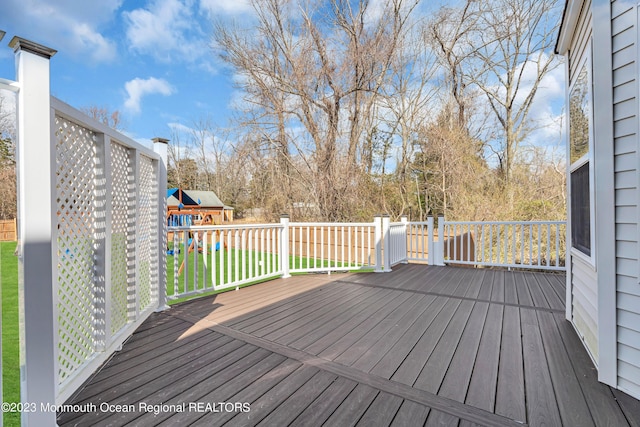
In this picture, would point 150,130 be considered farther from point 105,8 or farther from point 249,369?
point 249,369

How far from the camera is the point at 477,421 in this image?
1429 mm

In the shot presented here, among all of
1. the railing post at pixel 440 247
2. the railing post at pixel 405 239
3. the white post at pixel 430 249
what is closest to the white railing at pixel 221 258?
the railing post at pixel 405 239

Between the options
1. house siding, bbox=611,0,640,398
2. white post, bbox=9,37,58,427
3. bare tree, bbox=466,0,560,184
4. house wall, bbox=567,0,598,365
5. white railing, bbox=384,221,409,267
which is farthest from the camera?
bare tree, bbox=466,0,560,184

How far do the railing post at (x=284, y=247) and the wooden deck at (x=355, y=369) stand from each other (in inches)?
54.9

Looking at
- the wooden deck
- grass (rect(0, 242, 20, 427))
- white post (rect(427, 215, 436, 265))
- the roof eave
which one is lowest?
grass (rect(0, 242, 20, 427))

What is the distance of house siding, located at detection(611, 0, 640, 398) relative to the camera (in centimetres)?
162

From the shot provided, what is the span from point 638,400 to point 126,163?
3791mm

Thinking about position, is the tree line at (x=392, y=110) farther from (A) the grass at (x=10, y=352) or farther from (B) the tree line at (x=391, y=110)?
(A) the grass at (x=10, y=352)

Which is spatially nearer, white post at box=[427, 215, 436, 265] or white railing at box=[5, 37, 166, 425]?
white railing at box=[5, 37, 166, 425]

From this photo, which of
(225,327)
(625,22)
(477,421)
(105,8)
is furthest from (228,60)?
(477,421)

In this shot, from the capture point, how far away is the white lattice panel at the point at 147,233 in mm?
2701

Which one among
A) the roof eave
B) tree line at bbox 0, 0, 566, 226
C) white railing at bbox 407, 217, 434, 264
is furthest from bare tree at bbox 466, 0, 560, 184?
the roof eave

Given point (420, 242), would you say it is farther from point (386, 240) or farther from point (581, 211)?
point (581, 211)

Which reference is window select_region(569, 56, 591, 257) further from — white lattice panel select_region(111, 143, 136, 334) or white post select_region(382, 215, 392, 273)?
white lattice panel select_region(111, 143, 136, 334)
